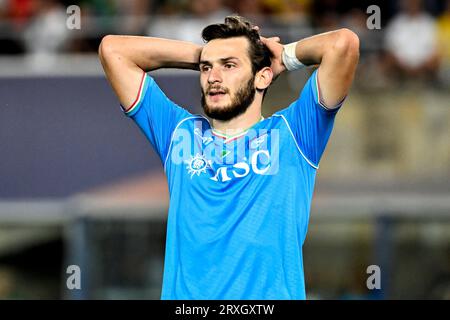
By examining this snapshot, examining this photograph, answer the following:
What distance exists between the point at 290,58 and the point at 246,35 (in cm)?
26

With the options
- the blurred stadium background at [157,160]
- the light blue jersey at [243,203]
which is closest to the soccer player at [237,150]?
the light blue jersey at [243,203]

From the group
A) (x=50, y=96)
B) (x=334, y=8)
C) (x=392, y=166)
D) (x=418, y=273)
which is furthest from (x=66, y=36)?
(x=418, y=273)

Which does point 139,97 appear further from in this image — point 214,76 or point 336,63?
point 336,63

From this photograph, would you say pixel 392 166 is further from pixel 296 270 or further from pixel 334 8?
pixel 296 270

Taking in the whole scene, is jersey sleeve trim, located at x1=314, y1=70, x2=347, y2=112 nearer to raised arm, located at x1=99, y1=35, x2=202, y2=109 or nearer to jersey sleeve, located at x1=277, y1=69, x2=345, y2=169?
jersey sleeve, located at x1=277, y1=69, x2=345, y2=169

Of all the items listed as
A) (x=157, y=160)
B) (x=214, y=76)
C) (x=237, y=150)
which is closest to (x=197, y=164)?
(x=237, y=150)

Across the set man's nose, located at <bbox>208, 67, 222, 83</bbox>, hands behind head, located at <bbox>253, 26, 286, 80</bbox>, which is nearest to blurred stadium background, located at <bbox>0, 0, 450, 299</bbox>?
hands behind head, located at <bbox>253, 26, 286, 80</bbox>

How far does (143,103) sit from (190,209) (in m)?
0.67

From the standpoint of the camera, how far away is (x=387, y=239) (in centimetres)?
1199

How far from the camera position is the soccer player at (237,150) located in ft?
16.8

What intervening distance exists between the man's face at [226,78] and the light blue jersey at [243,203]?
160mm

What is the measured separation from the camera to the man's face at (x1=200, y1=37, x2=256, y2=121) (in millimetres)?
5301

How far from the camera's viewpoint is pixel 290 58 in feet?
17.9
